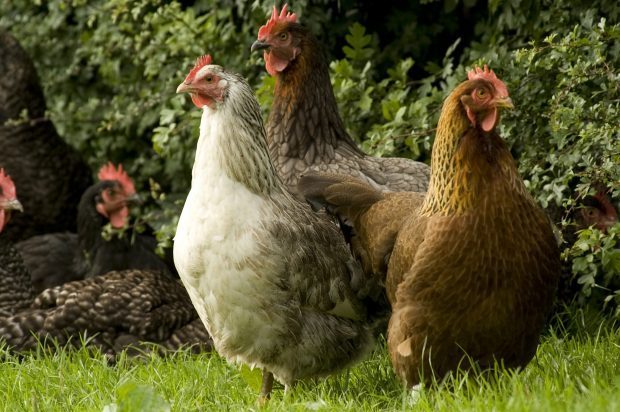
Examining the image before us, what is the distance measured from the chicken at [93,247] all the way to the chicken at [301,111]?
5.78 ft

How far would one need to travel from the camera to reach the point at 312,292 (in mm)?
4555

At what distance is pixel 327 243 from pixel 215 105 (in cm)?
79

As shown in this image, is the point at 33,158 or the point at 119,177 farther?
the point at 33,158

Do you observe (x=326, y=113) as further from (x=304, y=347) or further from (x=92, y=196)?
(x=92, y=196)

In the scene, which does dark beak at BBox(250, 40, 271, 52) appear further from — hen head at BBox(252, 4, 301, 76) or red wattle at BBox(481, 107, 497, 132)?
red wattle at BBox(481, 107, 497, 132)

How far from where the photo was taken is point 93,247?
7.02 metres

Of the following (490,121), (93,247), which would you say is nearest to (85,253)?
(93,247)

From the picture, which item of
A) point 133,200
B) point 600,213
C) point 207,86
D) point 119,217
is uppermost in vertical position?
point 207,86

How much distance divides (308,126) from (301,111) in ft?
0.31

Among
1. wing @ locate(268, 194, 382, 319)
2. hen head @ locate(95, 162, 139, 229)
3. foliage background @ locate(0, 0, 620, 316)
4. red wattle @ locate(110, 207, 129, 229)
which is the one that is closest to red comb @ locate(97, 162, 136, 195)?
hen head @ locate(95, 162, 139, 229)

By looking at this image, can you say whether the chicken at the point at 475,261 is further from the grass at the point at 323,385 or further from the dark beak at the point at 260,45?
the dark beak at the point at 260,45

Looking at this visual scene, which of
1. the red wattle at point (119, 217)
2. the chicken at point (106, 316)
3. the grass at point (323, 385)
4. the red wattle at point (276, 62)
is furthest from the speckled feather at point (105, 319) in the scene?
the red wattle at point (276, 62)

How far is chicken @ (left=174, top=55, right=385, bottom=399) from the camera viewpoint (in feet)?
14.2

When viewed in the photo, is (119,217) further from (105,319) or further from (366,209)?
(366,209)
